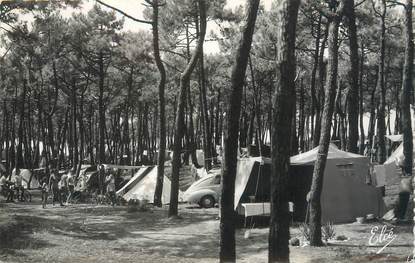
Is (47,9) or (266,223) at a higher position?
(47,9)

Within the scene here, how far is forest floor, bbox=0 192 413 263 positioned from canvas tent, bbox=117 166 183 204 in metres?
4.65

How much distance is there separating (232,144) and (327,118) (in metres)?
3.24

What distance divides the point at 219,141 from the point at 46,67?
1709 centimetres

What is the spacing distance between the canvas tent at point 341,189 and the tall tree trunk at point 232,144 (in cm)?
673

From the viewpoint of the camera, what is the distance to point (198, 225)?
16.3 meters

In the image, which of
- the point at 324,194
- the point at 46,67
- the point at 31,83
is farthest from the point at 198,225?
the point at 31,83

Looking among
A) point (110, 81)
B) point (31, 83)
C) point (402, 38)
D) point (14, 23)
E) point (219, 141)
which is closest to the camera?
point (14, 23)

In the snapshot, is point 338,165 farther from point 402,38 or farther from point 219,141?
point 219,141

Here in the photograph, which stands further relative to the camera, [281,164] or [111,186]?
[111,186]

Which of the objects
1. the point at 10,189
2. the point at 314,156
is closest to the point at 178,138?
the point at 314,156

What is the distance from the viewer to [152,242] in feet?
44.6

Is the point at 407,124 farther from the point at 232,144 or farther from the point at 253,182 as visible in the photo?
the point at 232,144

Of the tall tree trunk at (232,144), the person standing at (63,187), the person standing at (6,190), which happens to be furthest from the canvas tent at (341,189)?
the person standing at (6,190)
